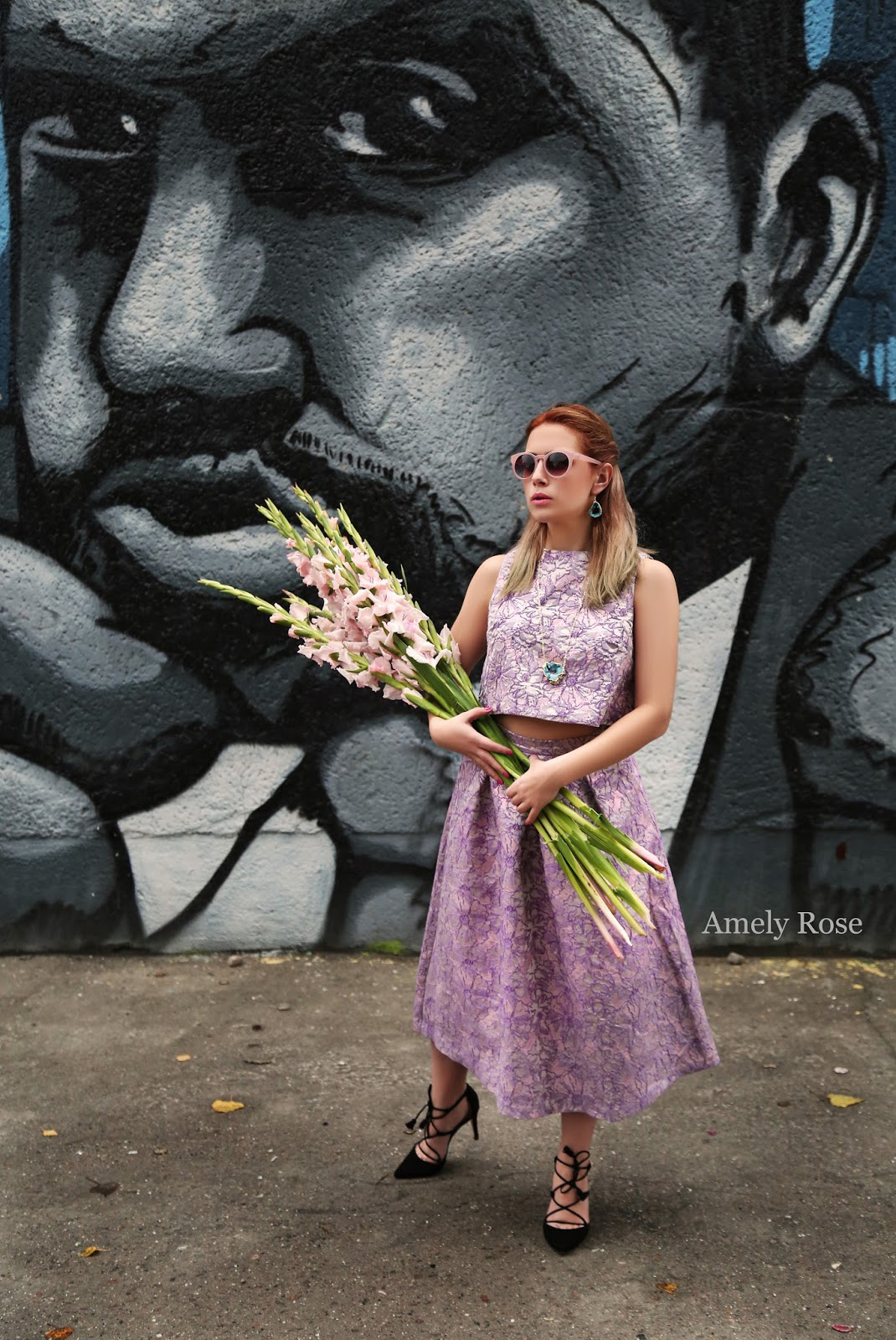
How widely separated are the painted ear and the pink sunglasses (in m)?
1.84

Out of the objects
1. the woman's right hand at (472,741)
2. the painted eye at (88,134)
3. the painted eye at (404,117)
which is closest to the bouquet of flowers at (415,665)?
the woman's right hand at (472,741)

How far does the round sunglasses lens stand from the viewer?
7.78 feet

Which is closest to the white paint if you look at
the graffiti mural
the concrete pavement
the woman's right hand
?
the graffiti mural

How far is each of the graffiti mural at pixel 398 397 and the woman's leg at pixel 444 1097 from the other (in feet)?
4.50

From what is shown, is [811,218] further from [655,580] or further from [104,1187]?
[104,1187]

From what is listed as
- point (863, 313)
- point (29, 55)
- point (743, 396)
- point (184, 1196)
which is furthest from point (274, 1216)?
point (29, 55)

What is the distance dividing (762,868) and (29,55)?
366 cm

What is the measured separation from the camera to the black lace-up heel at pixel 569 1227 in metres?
2.48

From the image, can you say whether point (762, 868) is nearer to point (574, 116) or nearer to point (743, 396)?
point (743, 396)

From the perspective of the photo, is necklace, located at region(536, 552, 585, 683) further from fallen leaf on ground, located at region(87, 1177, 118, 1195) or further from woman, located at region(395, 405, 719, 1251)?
fallen leaf on ground, located at region(87, 1177, 118, 1195)

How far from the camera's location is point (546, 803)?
7.71ft

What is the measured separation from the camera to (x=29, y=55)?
12.6 feet

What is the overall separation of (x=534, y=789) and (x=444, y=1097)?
892mm

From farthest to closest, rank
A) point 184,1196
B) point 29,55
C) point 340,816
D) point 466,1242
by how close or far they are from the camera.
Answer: point 340,816 → point 29,55 → point 184,1196 → point 466,1242
